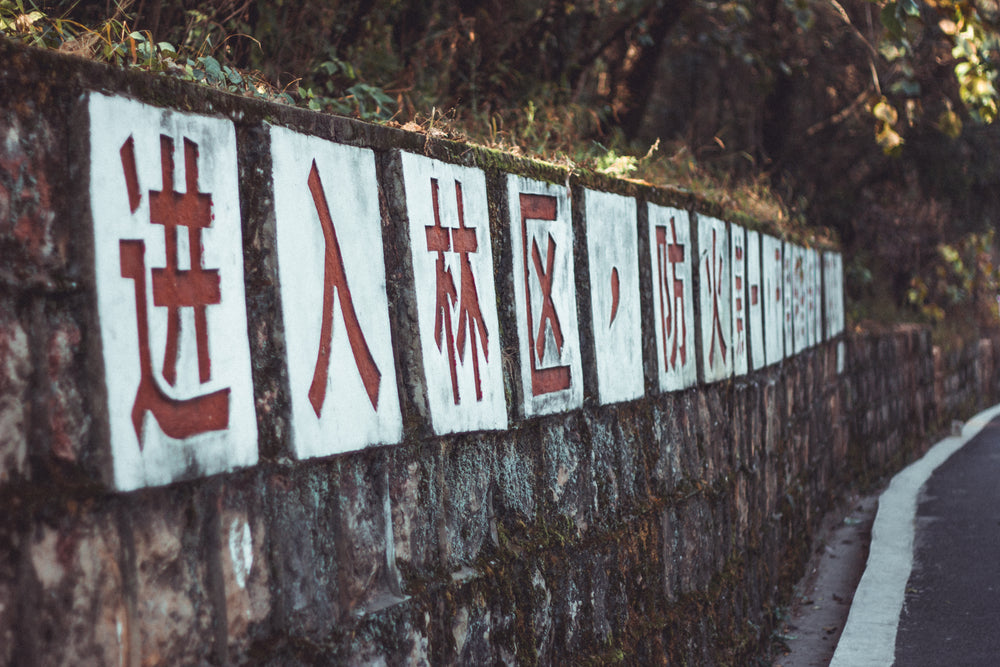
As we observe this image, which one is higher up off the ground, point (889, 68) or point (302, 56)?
point (889, 68)

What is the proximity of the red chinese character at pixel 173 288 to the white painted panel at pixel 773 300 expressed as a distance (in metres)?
4.62

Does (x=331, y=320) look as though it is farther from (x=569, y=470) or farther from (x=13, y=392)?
(x=569, y=470)

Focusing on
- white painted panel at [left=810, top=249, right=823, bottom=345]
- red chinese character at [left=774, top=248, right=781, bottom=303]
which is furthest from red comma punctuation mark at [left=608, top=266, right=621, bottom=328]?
white painted panel at [left=810, top=249, right=823, bottom=345]

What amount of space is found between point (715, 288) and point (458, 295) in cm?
254

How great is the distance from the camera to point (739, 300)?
17.8ft

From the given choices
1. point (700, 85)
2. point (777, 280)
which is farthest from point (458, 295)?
point (700, 85)

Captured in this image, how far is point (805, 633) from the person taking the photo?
5.57 metres

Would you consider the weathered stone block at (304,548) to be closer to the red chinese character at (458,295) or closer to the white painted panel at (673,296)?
the red chinese character at (458,295)

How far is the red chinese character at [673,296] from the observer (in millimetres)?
4113

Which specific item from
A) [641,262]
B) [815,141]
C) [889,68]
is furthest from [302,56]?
[815,141]

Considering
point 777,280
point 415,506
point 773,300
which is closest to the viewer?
point 415,506

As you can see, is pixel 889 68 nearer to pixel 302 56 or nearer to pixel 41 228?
pixel 302 56

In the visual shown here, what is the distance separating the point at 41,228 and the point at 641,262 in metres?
2.69

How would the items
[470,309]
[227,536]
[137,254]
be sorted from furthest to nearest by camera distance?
[470,309] < [227,536] < [137,254]
